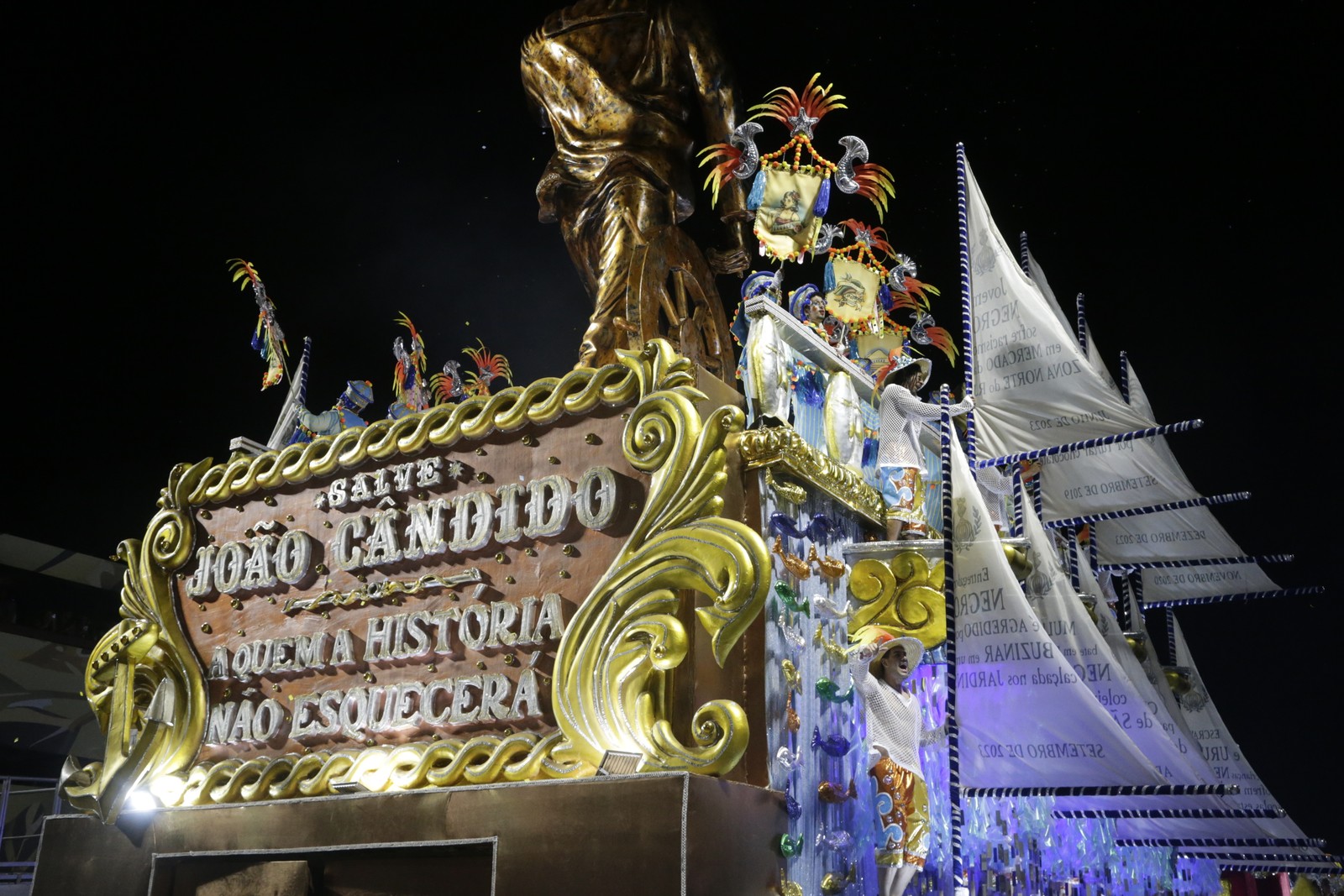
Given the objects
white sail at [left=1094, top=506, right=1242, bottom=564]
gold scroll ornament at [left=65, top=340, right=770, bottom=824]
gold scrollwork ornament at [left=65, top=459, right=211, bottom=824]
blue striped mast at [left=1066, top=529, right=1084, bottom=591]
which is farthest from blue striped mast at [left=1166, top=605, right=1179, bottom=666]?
gold scrollwork ornament at [left=65, top=459, right=211, bottom=824]

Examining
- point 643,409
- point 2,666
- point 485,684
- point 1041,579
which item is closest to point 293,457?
point 485,684

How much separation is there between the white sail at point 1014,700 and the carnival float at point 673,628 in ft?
0.04

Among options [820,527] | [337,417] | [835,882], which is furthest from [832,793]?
[337,417]

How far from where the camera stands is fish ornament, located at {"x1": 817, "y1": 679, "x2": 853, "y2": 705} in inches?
197

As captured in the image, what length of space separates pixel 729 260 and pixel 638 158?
34.4 inches

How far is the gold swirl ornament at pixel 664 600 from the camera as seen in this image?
4.15 meters

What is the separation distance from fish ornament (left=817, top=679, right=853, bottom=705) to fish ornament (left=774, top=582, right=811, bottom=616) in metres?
0.31

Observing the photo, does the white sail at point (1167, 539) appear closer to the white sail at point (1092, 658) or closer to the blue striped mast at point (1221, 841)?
the blue striped mast at point (1221, 841)

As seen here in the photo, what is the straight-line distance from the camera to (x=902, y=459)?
6.00m

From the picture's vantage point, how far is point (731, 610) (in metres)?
4.16

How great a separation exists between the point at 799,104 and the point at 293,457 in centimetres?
349

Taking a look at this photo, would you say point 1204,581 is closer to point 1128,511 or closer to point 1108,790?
point 1128,511

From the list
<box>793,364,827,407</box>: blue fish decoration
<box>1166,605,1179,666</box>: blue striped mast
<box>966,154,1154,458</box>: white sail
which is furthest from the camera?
<box>1166,605,1179,666</box>: blue striped mast

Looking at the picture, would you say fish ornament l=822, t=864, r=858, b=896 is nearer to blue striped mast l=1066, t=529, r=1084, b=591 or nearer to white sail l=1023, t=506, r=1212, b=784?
white sail l=1023, t=506, r=1212, b=784
